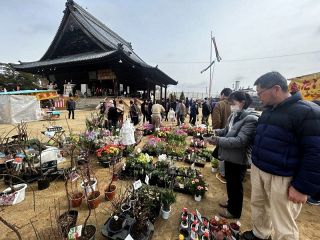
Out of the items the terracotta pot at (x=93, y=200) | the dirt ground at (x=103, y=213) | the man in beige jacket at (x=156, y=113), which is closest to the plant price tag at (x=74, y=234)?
the dirt ground at (x=103, y=213)

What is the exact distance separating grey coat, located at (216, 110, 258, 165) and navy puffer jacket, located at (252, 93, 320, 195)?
312 millimetres

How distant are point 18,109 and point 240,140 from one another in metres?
13.1

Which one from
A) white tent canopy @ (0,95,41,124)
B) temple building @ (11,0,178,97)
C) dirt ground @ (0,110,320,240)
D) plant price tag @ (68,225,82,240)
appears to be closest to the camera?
plant price tag @ (68,225,82,240)

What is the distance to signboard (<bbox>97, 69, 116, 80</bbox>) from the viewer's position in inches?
637

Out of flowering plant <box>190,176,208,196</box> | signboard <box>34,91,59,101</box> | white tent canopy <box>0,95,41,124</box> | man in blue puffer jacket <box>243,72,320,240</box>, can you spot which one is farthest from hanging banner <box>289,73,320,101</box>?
signboard <box>34,91,59,101</box>

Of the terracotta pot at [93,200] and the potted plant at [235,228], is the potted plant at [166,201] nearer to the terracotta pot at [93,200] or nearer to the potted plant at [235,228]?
the potted plant at [235,228]

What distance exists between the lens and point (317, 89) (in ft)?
18.4

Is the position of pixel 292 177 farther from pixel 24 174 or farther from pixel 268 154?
pixel 24 174

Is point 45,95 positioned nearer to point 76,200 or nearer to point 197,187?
point 76,200

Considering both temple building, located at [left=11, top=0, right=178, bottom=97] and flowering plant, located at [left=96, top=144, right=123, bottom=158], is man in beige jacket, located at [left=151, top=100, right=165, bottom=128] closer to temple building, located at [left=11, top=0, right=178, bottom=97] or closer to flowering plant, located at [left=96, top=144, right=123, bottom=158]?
flowering plant, located at [left=96, top=144, right=123, bottom=158]

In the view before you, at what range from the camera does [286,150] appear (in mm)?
1823

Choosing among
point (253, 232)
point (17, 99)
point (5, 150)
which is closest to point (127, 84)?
point (17, 99)

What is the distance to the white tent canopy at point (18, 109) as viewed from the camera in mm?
10397

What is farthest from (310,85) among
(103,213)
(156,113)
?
(103,213)
